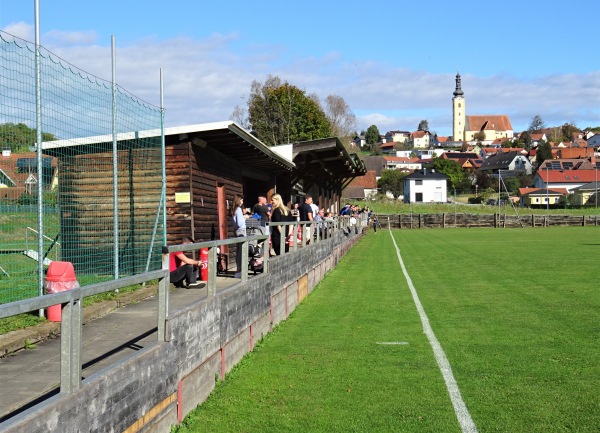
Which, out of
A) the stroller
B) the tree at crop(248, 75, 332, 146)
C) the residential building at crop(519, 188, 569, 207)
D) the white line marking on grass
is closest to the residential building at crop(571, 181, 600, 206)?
the residential building at crop(519, 188, 569, 207)

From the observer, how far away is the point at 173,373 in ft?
18.9

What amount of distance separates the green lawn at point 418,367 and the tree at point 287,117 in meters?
51.7

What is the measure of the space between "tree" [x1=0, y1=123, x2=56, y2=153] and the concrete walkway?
1784 millimetres

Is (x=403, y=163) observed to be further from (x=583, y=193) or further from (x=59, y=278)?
(x=59, y=278)

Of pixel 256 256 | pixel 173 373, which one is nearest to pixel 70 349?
pixel 173 373

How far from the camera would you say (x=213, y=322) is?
717 cm

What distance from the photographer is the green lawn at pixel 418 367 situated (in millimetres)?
6160

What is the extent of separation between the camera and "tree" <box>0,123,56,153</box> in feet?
23.6

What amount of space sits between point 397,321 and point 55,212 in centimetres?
533

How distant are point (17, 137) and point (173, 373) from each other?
10.6 ft

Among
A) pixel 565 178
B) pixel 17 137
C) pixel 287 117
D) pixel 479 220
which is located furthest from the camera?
pixel 565 178

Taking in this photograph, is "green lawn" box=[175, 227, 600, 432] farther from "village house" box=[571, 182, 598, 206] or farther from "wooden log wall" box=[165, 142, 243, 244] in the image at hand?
"village house" box=[571, 182, 598, 206]

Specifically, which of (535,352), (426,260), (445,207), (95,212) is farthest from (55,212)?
(445,207)

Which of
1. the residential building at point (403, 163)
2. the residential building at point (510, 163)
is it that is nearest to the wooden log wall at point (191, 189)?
the residential building at point (510, 163)
